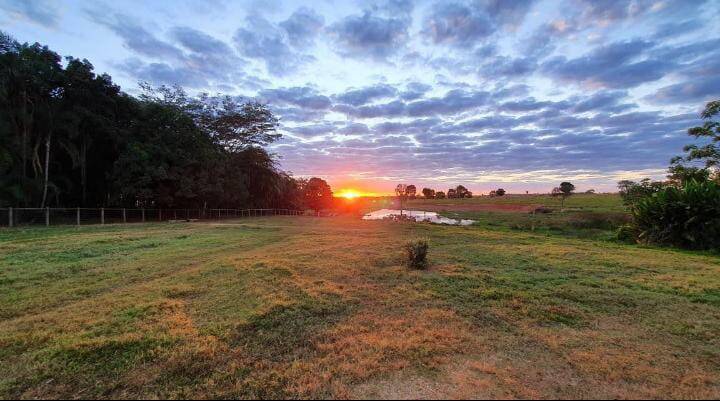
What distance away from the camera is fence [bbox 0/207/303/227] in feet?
52.4

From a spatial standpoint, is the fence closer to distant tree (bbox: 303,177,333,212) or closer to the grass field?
the grass field

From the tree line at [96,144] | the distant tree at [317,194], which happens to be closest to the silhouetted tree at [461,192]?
the distant tree at [317,194]

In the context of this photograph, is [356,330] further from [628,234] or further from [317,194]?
[317,194]

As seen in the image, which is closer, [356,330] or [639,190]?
[356,330]

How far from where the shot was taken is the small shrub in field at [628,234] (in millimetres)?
13359

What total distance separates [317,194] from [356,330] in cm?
5583

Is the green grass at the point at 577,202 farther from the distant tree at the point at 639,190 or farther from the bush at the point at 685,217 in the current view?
the bush at the point at 685,217

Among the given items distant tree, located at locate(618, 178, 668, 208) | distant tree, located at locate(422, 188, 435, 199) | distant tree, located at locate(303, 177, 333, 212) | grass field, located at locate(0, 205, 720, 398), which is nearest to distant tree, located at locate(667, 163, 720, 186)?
distant tree, located at locate(618, 178, 668, 208)

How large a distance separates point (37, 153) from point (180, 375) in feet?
77.1

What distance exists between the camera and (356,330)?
13.1 ft

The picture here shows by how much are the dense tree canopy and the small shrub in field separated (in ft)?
82.9

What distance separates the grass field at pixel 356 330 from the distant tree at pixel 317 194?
49.2 meters

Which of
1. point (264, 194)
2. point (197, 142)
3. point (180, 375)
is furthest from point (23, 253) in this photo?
point (264, 194)

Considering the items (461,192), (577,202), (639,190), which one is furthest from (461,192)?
(639,190)
